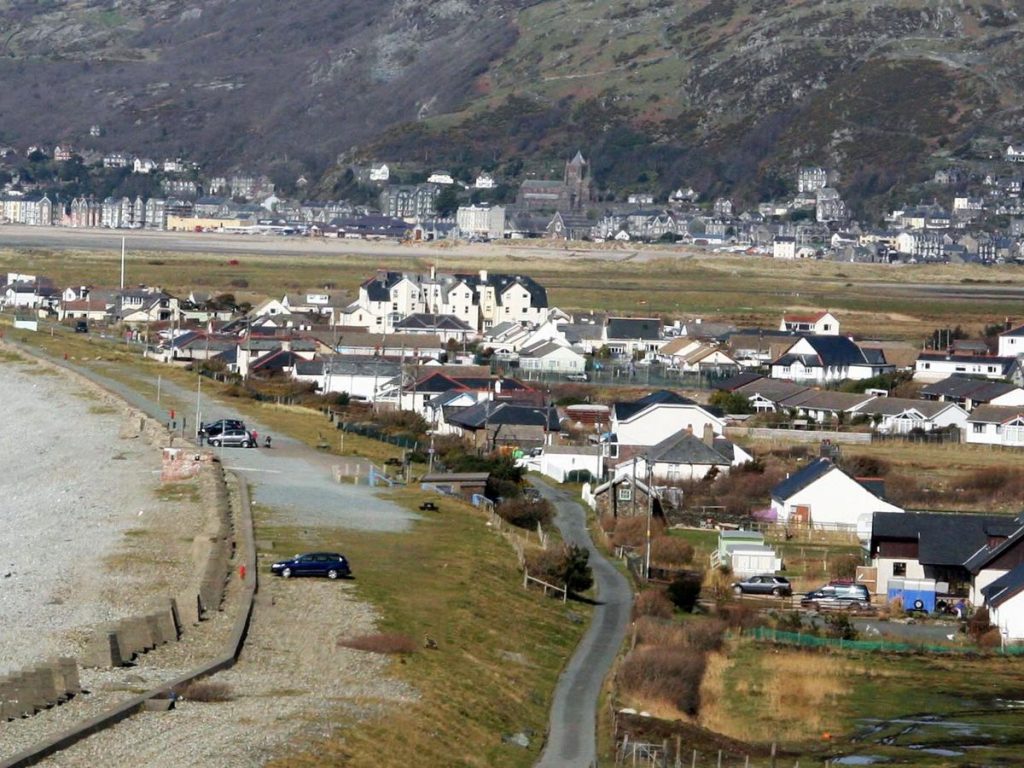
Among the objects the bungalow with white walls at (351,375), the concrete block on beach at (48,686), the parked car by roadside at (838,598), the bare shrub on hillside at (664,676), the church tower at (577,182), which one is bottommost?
the bungalow with white walls at (351,375)

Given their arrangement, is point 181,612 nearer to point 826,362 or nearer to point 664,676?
point 664,676

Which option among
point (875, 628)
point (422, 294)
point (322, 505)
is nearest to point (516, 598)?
point (875, 628)

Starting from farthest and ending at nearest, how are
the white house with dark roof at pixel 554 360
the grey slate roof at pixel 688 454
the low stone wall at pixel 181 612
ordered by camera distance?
the white house with dark roof at pixel 554 360, the grey slate roof at pixel 688 454, the low stone wall at pixel 181 612

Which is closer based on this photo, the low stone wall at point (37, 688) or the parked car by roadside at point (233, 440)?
the low stone wall at point (37, 688)

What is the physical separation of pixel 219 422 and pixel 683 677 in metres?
21.3

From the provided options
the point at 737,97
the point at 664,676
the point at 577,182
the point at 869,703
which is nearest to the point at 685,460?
the point at 869,703

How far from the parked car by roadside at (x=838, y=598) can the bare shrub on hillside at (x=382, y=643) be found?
7.26 meters

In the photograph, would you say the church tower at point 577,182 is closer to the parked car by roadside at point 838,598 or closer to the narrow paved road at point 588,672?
the narrow paved road at point 588,672

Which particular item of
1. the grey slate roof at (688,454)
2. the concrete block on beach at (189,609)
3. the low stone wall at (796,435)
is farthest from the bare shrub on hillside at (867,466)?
the concrete block on beach at (189,609)

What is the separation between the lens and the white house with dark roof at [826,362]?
5712 centimetres

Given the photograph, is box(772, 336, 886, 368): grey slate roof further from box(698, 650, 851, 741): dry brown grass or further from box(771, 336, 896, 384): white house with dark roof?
box(698, 650, 851, 741): dry brown grass

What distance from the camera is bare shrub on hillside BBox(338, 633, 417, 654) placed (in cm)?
2086

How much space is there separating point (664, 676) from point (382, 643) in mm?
2874

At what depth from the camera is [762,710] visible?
2091cm
